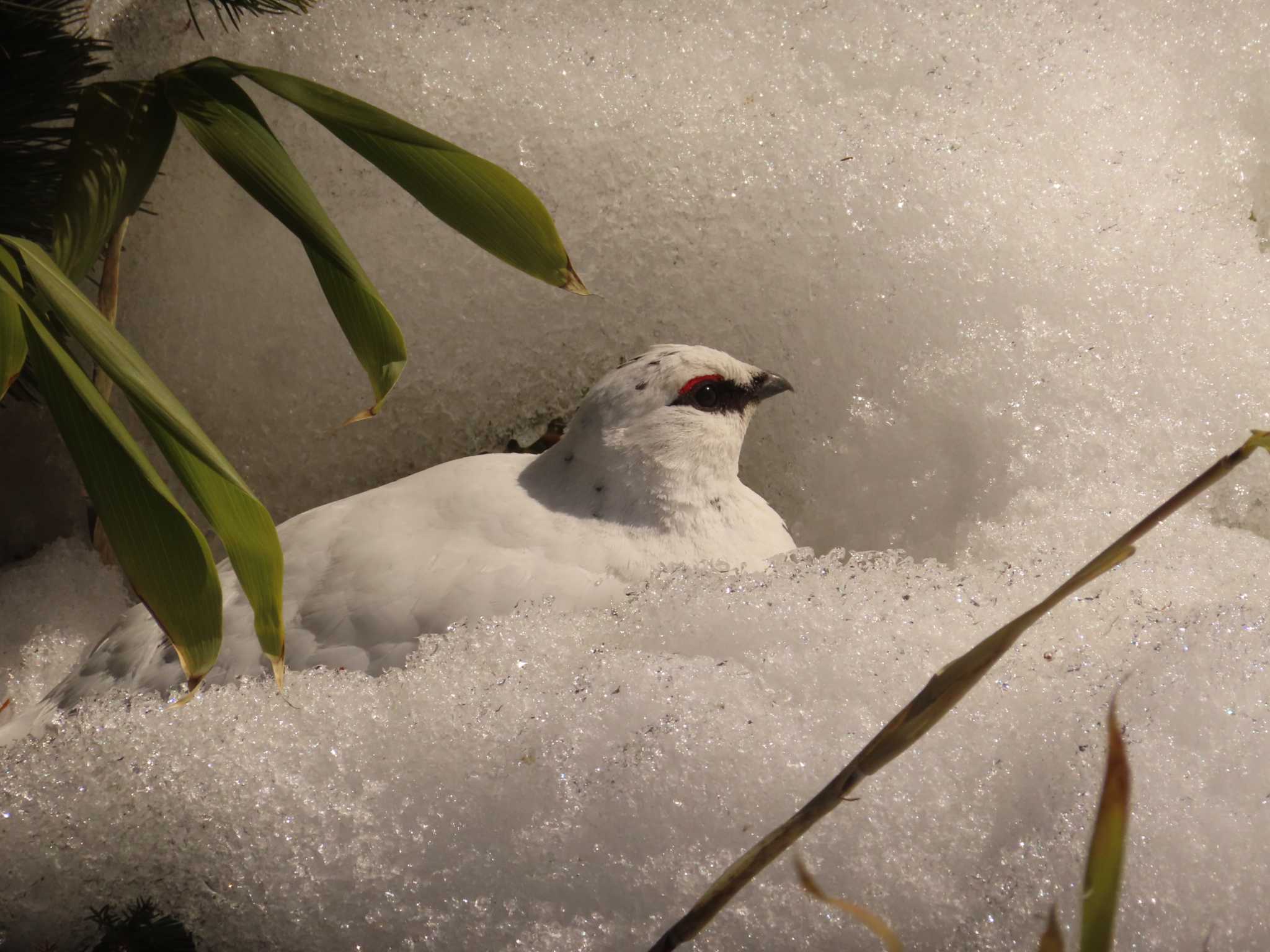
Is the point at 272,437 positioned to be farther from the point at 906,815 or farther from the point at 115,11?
the point at 906,815

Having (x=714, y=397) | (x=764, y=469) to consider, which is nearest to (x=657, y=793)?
(x=714, y=397)

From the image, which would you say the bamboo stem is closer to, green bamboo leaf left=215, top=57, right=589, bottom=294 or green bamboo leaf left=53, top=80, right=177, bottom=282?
green bamboo leaf left=215, top=57, right=589, bottom=294

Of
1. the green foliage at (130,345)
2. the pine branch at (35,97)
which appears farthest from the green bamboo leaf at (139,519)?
the pine branch at (35,97)

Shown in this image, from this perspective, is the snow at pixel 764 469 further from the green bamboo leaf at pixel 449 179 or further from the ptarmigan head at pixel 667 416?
the green bamboo leaf at pixel 449 179

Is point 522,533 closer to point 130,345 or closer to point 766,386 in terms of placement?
point 766,386

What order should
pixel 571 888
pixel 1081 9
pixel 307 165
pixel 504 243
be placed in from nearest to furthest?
pixel 571 888 → pixel 504 243 → pixel 307 165 → pixel 1081 9

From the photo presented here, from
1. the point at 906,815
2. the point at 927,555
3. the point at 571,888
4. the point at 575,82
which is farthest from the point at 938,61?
the point at 571,888
